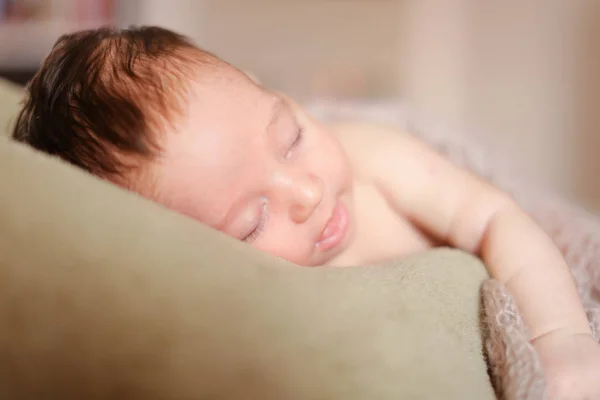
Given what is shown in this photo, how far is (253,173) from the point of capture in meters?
0.59

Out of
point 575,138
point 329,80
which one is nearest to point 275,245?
point 575,138

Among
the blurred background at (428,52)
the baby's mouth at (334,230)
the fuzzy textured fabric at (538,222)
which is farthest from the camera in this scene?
the blurred background at (428,52)

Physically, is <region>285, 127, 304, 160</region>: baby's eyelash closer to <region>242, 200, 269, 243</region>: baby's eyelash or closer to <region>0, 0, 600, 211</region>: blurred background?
<region>242, 200, 269, 243</region>: baby's eyelash

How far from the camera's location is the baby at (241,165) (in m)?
0.55

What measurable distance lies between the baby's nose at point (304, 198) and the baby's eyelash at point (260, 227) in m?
0.03

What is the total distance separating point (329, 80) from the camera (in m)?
2.48

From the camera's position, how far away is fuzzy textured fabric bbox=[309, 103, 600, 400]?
435 millimetres

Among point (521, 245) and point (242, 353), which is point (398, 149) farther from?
point (242, 353)

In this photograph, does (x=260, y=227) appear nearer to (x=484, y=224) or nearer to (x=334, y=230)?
(x=334, y=230)

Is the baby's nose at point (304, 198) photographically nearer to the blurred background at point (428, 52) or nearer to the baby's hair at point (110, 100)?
the baby's hair at point (110, 100)

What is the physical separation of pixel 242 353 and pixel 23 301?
0.14 m

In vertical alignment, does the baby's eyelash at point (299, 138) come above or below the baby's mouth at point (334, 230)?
above

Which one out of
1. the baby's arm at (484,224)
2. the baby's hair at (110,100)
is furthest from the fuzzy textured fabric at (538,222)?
the baby's hair at (110,100)

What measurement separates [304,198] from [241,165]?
76 millimetres
